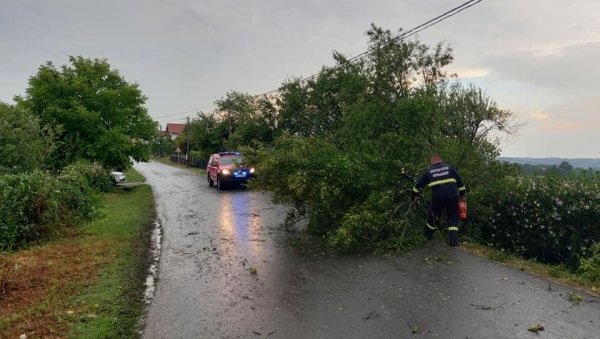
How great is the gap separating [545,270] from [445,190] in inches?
83.4

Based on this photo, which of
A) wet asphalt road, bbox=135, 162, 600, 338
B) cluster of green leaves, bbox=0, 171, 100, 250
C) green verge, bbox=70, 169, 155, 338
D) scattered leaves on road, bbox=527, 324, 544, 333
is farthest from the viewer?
cluster of green leaves, bbox=0, 171, 100, 250

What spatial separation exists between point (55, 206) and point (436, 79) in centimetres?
1262

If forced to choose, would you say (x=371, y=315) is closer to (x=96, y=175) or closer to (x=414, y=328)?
(x=414, y=328)

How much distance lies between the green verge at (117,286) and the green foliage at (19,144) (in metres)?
4.50

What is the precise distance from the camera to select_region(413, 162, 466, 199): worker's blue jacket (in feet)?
27.5

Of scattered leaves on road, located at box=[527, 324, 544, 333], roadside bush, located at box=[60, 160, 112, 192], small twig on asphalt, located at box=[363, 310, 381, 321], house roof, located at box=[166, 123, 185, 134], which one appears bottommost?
small twig on asphalt, located at box=[363, 310, 381, 321]

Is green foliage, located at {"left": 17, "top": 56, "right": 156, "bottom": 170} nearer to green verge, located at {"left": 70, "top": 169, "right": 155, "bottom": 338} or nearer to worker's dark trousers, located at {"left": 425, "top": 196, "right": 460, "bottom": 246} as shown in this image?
green verge, located at {"left": 70, "top": 169, "right": 155, "bottom": 338}

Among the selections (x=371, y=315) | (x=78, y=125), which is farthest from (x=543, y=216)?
(x=78, y=125)

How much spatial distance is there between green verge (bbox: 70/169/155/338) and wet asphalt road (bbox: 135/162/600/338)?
0.28 meters

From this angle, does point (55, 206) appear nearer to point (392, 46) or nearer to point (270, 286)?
point (270, 286)

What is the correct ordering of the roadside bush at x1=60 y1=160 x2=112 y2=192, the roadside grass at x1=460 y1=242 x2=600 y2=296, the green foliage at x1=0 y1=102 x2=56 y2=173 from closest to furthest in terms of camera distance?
the roadside grass at x1=460 y1=242 x2=600 y2=296 → the green foliage at x1=0 y1=102 x2=56 y2=173 → the roadside bush at x1=60 y1=160 x2=112 y2=192

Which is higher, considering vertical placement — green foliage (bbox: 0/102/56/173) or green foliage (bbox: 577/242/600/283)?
green foliage (bbox: 0/102/56/173)

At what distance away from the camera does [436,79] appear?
16.5 metres

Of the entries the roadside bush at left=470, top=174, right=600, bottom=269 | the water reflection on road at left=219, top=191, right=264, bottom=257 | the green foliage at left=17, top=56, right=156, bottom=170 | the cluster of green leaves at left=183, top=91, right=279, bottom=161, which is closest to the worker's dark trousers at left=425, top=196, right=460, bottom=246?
the roadside bush at left=470, top=174, right=600, bottom=269
